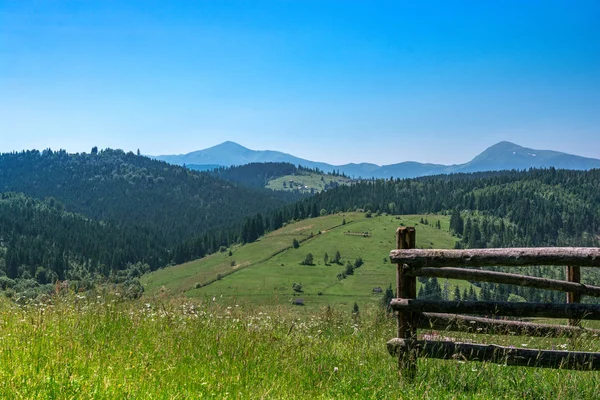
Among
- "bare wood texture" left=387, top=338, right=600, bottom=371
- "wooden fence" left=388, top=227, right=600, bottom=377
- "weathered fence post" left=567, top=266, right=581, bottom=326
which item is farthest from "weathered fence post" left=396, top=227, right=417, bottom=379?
"weathered fence post" left=567, top=266, right=581, bottom=326

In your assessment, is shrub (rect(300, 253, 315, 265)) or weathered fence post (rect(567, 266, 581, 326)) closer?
weathered fence post (rect(567, 266, 581, 326))

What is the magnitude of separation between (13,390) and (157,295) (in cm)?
676

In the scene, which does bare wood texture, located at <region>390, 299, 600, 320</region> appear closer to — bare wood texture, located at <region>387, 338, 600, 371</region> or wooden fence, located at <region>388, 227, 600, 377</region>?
wooden fence, located at <region>388, 227, 600, 377</region>

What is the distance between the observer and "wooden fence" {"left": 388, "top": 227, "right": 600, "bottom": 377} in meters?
7.24

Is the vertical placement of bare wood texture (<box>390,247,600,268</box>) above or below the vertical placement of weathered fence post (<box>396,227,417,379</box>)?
above

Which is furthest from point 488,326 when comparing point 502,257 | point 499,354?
point 502,257

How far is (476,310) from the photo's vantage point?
25.3 feet

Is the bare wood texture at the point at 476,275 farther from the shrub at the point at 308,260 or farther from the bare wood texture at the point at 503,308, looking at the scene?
the shrub at the point at 308,260

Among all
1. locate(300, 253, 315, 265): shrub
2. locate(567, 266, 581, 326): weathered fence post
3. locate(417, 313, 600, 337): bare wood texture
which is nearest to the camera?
locate(417, 313, 600, 337): bare wood texture

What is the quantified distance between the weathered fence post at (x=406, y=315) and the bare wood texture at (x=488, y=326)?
0.21 m

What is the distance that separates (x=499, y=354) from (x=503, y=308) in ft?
2.39

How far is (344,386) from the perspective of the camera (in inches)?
278

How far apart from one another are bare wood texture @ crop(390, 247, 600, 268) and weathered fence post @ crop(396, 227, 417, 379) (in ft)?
0.94

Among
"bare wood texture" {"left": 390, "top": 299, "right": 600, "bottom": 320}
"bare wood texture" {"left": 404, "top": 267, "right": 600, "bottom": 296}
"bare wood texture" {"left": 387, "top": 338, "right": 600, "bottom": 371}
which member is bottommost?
"bare wood texture" {"left": 387, "top": 338, "right": 600, "bottom": 371}
